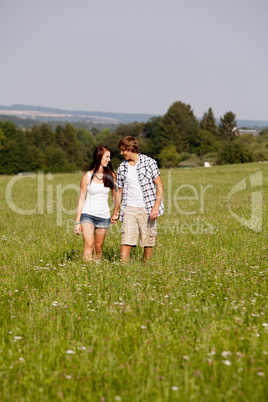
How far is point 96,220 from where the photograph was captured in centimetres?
759

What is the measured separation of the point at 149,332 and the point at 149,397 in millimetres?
1306

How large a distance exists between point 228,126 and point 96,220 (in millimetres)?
130354

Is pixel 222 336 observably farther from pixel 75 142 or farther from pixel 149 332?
pixel 75 142

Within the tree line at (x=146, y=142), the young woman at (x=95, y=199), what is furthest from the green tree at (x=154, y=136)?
the young woman at (x=95, y=199)

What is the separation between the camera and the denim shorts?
7504 millimetres

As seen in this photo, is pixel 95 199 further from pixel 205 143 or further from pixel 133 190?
pixel 205 143

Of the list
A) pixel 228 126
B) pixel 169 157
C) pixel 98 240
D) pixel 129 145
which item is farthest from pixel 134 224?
pixel 228 126

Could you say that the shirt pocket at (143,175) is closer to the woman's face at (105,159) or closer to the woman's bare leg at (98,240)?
the woman's face at (105,159)

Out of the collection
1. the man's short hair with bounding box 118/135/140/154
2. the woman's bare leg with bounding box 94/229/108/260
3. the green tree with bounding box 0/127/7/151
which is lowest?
the woman's bare leg with bounding box 94/229/108/260

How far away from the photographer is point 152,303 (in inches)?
219

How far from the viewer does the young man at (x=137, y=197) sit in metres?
7.30

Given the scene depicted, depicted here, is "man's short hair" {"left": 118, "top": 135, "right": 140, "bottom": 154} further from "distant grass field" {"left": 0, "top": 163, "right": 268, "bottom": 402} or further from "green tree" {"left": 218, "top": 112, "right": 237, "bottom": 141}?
"green tree" {"left": 218, "top": 112, "right": 237, "bottom": 141}

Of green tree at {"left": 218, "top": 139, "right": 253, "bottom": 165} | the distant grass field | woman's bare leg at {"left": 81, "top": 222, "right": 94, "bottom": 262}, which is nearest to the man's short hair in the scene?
woman's bare leg at {"left": 81, "top": 222, "right": 94, "bottom": 262}

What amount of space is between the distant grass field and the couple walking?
20.2 inches
